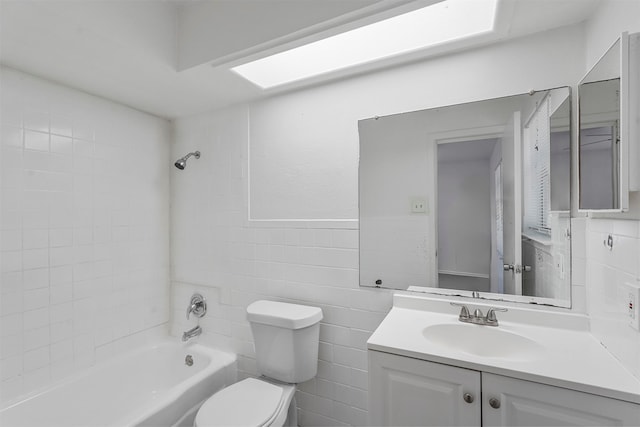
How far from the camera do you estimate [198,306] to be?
2.27 meters

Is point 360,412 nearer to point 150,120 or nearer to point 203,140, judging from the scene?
point 203,140

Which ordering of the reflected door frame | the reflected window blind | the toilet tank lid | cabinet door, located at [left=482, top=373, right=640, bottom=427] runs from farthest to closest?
the toilet tank lid → the reflected door frame → the reflected window blind → cabinet door, located at [left=482, top=373, right=640, bottom=427]

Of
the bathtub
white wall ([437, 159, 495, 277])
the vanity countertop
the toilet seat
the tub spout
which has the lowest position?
the bathtub

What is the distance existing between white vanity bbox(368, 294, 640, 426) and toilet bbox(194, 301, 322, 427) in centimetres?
53

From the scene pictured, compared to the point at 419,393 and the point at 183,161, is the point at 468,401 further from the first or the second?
the point at 183,161

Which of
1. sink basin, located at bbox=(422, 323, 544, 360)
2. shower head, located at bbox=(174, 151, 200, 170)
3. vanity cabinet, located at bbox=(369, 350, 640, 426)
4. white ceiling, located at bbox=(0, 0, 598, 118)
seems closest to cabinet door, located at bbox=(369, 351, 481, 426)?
vanity cabinet, located at bbox=(369, 350, 640, 426)

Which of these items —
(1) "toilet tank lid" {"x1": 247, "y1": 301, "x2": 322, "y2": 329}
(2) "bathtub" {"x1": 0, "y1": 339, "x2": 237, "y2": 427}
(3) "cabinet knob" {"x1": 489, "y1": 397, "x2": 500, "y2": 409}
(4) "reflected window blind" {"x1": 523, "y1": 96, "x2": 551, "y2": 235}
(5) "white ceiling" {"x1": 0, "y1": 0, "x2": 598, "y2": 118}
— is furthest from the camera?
(1) "toilet tank lid" {"x1": 247, "y1": 301, "x2": 322, "y2": 329}

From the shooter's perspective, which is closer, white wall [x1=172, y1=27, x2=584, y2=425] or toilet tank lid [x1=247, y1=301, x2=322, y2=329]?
white wall [x1=172, y1=27, x2=584, y2=425]

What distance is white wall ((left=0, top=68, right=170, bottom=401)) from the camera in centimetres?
162

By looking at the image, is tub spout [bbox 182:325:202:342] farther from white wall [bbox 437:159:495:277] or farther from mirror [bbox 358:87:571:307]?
white wall [bbox 437:159:495:277]

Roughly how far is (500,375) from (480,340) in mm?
343

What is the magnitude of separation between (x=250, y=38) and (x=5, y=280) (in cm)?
176

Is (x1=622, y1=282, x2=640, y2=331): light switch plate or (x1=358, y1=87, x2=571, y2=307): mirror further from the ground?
(x1=358, y1=87, x2=571, y2=307): mirror

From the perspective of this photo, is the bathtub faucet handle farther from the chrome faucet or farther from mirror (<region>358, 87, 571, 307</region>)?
mirror (<region>358, 87, 571, 307</region>)
